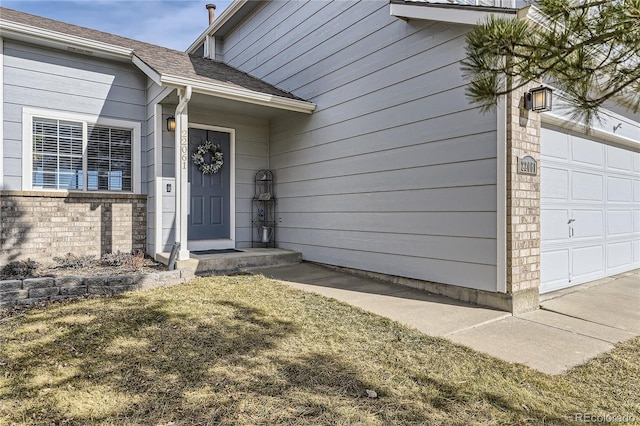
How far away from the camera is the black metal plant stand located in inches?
298

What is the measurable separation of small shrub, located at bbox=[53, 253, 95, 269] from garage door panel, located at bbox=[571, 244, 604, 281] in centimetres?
693

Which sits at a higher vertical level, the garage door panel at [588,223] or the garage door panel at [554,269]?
the garage door panel at [588,223]

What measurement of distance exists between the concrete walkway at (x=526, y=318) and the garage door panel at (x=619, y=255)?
0.43m

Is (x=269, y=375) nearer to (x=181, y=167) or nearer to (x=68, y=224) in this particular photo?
(x=181, y=167)

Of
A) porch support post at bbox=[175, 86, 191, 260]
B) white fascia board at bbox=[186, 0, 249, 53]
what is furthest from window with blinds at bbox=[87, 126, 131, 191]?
white fascia board at bbox=[186, 0, 249, 53]

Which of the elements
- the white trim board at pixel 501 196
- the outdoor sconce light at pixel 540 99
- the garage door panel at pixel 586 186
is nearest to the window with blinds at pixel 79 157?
the white trim board at pixel 501 196

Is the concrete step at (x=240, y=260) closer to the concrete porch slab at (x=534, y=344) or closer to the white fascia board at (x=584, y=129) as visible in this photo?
the concrete porch slab at (x=534, y=344)

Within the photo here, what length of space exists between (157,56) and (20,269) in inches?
156

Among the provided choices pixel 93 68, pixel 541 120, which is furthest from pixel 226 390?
pixel 93 68

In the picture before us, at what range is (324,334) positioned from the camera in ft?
10.8

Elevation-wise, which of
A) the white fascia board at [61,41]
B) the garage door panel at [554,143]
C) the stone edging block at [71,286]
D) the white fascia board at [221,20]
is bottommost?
the stone edging block at [71,286]

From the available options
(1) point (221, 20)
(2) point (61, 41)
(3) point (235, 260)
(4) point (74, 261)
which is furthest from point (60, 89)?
(1) point (221, 20)

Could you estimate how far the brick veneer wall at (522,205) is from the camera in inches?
157

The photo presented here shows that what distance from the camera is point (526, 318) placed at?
3.86 meters
